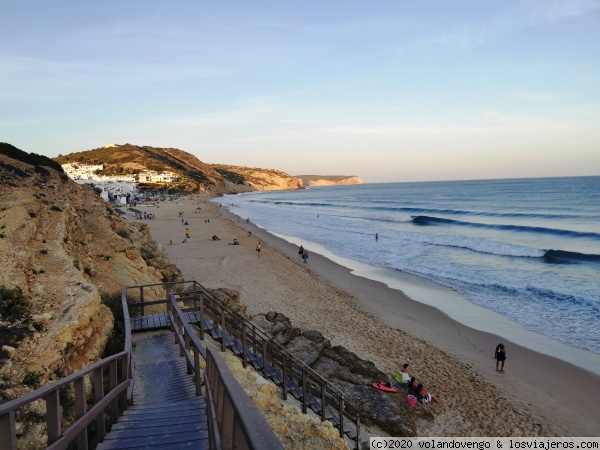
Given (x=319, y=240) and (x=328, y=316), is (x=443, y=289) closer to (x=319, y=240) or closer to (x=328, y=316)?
(x=328, y=316)

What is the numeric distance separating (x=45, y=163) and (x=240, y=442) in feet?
75.3

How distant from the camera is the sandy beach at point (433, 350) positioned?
10.6m

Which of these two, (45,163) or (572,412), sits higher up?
(45,163)

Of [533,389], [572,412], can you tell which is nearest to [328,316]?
[533,389]

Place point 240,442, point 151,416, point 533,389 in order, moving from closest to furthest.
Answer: point 240,442 → point 151,416 → point 533,389

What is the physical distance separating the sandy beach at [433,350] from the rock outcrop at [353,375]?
2.37ft

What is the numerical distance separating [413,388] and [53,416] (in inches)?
383

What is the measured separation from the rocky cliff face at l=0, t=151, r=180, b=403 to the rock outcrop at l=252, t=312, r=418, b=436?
15.6ft

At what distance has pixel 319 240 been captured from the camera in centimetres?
4144

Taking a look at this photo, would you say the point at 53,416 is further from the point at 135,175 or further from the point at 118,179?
the point at 135,175

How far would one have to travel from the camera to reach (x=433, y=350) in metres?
14.7

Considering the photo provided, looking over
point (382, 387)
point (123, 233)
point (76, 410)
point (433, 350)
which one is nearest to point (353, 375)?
point (382, 387)

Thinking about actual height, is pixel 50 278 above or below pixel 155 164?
below

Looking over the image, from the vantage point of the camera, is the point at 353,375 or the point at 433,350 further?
the point at 433,350
